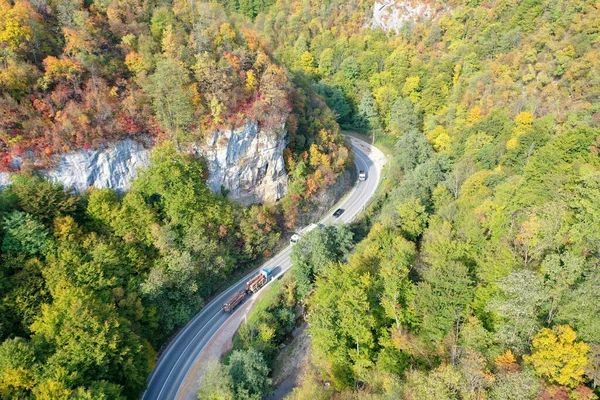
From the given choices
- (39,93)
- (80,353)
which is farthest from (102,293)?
(39,93)

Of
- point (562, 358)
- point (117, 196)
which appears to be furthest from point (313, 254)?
point (562, 358)

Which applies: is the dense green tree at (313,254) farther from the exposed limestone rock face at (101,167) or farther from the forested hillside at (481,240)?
the exposed limestone rock face at (101,167)

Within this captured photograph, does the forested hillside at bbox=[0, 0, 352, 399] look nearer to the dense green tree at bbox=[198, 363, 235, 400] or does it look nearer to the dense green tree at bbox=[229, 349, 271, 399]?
the dense green tree at bbox=[198, 363, 235, 400]

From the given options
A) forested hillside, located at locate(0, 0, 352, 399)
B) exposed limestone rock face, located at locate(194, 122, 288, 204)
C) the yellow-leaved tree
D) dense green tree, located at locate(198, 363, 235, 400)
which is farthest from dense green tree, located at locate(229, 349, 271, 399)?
exposed limestone rock face, located at locate(194, 122, 288, 204)

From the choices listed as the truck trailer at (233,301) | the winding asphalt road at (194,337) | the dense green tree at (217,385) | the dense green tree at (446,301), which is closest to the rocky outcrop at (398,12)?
the winding asphalt road at (194,337)

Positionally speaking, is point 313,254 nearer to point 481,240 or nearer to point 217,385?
point 217,385

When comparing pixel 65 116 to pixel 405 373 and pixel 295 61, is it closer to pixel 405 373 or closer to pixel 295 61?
pixel 405 373
